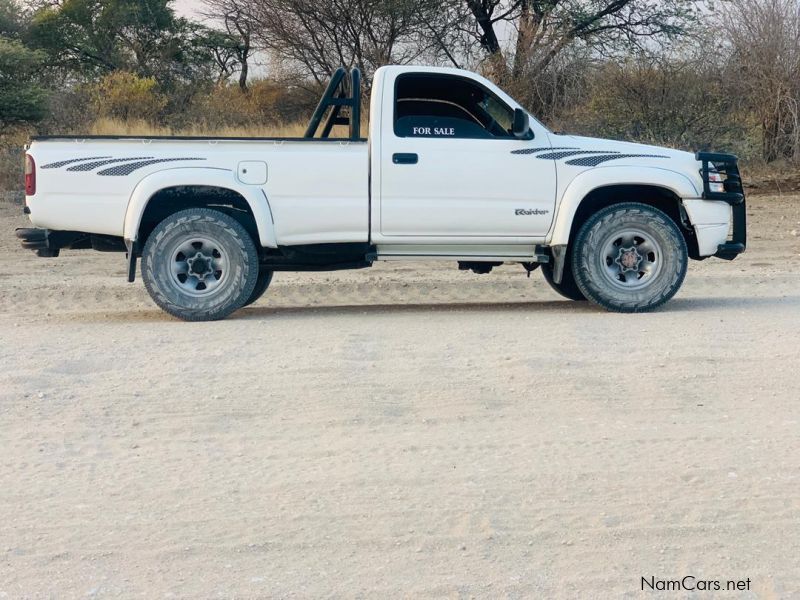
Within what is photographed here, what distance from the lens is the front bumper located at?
9.29 meters

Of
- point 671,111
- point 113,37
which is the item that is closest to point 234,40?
point 113,37

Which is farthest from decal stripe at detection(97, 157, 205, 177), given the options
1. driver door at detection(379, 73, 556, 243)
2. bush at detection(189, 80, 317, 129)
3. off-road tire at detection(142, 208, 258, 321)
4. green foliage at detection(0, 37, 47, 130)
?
green foliage at detection(0, 37, 47, 130)

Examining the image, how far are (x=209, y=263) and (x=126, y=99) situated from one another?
19.1 metres

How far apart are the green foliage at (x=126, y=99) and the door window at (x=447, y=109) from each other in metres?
17.6

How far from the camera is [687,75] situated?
22.9m

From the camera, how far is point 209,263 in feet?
29.6

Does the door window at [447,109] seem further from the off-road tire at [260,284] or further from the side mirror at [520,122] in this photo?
the off-road tire at [260,284]

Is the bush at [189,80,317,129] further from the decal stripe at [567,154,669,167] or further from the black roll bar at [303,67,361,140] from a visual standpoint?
the decal stripe at [567,154,669,167]

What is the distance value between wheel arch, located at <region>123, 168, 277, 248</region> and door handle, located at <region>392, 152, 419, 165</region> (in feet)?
3.37

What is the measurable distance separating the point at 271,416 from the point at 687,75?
18698 millimetres

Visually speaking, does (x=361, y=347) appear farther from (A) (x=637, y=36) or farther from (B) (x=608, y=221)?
(A) (x=637, y=36)

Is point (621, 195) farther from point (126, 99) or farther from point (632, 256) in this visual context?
point (126, 99)

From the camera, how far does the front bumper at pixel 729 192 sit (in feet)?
30.5

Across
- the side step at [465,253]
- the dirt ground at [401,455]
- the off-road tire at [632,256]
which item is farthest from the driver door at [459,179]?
the dirt ground at [401,455]
